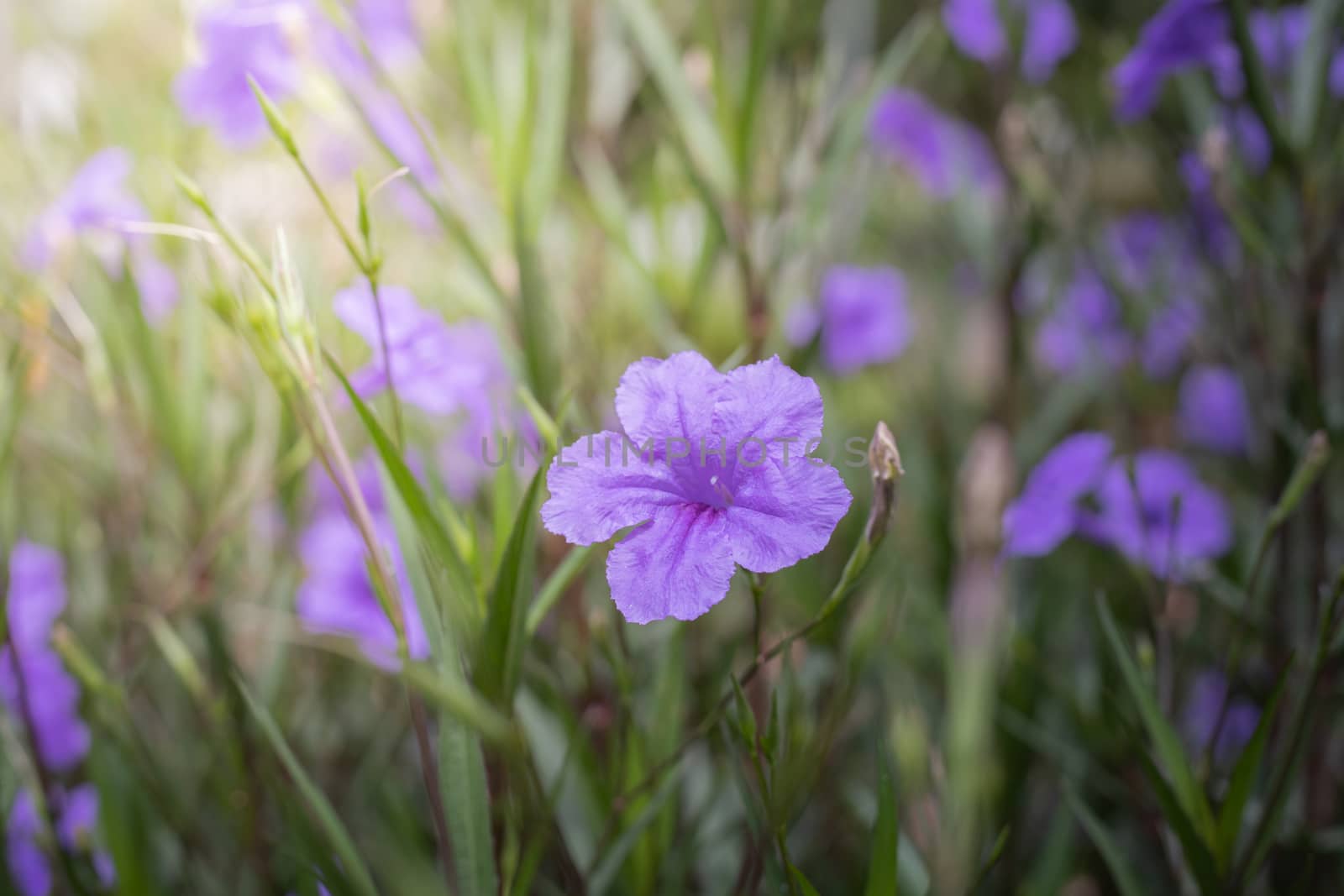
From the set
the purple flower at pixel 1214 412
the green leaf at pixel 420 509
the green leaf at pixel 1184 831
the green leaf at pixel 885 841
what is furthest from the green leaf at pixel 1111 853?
the purple flower at pixel 1214 412

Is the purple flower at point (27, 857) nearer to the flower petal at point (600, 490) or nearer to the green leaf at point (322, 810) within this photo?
the green leaf at point (322, 810)

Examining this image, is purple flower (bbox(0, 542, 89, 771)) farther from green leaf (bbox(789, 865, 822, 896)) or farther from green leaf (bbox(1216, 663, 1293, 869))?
green leaf (bbox(1216, 663, 1293, 869))

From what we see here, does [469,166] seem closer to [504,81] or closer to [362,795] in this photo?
[504,81]

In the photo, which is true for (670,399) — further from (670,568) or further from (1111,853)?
(1111,853)

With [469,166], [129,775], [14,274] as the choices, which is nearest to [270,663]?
[129,775]

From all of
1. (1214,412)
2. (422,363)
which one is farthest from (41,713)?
(1214,412)

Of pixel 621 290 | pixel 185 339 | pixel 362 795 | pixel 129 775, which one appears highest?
pixel 185 339
